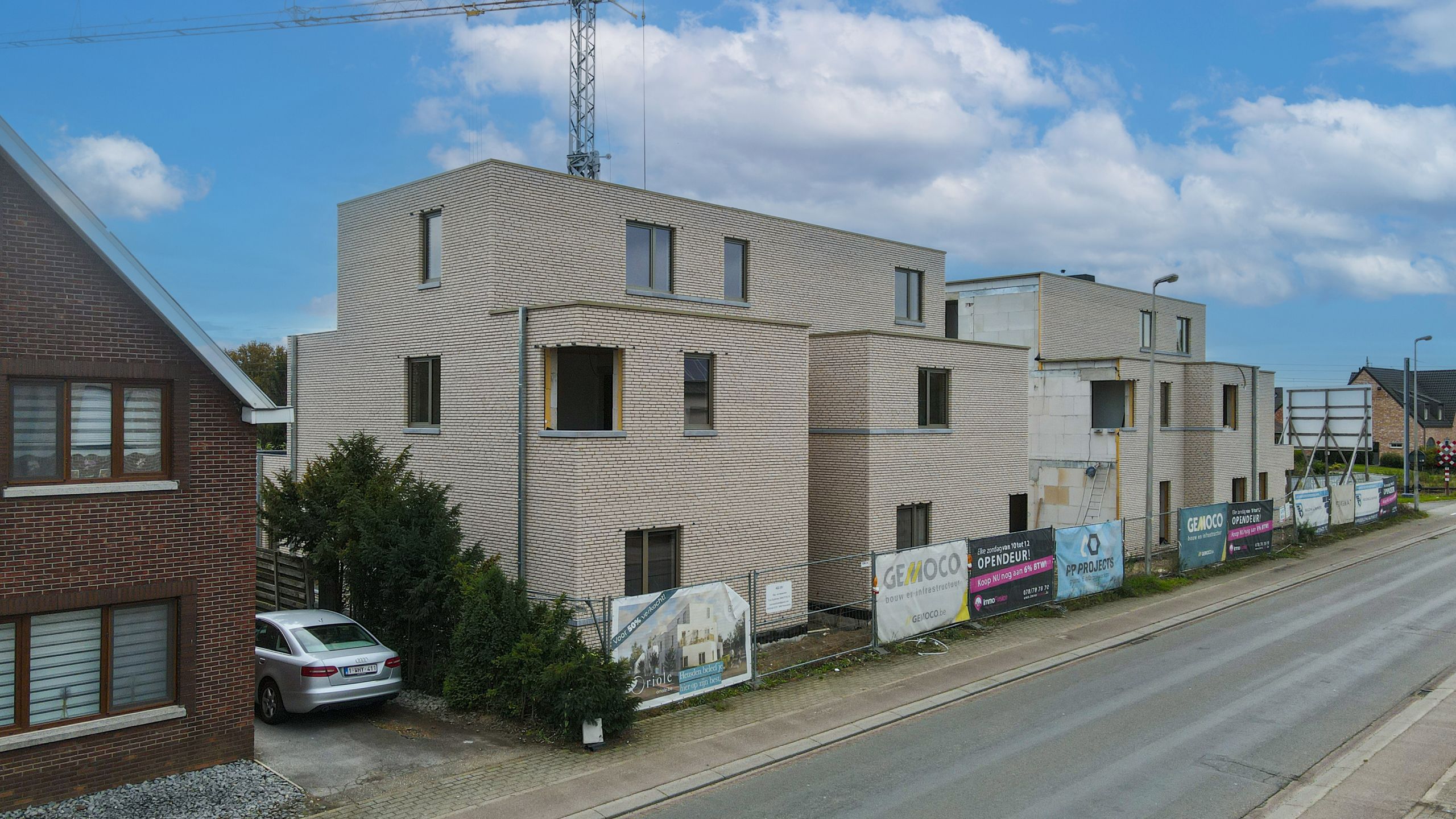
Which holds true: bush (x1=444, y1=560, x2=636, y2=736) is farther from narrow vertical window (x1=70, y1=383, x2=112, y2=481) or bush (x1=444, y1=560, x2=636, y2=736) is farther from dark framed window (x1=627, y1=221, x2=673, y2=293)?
dark framed window (x1=627, y1=221, x2=673, y2=293)

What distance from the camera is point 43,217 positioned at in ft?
36.3

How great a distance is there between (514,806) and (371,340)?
13.2 m

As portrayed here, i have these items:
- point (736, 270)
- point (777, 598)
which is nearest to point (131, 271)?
point (777, 598)

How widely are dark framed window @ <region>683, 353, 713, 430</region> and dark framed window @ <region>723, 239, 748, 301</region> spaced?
482 cm

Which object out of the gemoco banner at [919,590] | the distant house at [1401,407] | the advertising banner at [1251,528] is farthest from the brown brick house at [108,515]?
the distant house at [1401,407]

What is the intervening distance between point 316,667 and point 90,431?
16.4 feet

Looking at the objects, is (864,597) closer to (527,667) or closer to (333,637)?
(527,667)

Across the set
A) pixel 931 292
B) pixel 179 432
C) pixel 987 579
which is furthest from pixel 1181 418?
pixel 179 432

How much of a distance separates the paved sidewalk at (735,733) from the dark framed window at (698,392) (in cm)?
520

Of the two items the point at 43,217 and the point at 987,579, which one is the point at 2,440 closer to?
the point at 43,217

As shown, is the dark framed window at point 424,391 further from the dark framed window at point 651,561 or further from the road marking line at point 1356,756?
the road marking line at point 1356,756

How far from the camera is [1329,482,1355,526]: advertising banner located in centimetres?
3850

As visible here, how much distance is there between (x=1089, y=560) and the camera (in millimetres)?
24344

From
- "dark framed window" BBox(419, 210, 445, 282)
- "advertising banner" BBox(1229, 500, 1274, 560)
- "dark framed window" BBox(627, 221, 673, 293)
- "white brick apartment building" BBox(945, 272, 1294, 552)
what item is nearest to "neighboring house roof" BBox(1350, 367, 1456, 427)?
"white brick apartment building" BBox(945, 272, 1294, 552)
